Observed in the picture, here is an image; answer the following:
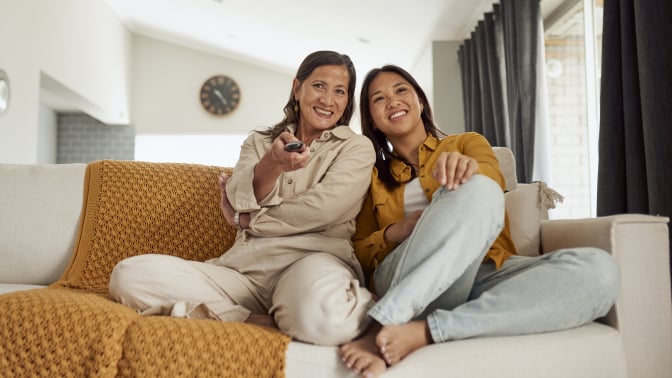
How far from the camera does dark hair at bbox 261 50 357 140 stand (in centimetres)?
174

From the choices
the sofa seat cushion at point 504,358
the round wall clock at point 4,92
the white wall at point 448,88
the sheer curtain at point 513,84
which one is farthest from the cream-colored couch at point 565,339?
the white wall at point 448,88

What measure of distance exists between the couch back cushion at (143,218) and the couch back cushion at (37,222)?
60 mm

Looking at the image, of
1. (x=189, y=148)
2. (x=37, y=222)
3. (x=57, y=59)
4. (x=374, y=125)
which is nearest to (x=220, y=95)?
(x=189, y=148)

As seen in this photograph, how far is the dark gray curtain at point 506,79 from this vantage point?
349cm

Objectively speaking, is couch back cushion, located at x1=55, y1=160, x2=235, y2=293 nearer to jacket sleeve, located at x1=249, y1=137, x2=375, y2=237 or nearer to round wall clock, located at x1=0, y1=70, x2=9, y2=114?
jacket sleeve, located at x1=249, y1=137, x2=375, y2=237

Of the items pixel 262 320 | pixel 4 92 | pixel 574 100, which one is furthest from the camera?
pixel 4 92

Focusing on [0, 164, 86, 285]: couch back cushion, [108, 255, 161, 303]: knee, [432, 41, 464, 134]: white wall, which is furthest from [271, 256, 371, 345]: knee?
[432, 41, 464, 134]: white wall

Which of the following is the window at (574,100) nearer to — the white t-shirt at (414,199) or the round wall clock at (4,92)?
the white t-shirt at (414,199)

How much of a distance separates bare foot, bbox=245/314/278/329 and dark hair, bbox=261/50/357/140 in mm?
594

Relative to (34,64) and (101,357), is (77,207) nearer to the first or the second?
(101,357)

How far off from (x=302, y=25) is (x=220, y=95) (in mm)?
2134

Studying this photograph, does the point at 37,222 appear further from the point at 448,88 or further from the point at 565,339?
the point at 448,88

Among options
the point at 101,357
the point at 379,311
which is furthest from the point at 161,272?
the point at 379,311

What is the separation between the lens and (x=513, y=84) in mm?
3680
